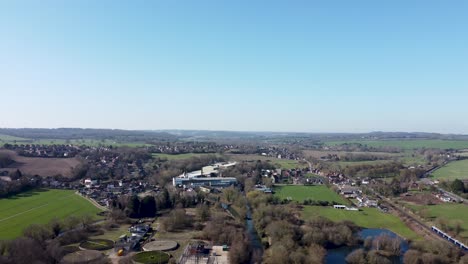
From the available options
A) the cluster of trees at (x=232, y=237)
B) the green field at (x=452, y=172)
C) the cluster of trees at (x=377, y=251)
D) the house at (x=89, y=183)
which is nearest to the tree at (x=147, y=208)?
the cluster of trees at (x=232, y=237)

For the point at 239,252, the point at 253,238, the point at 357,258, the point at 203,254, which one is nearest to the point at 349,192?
the point at 253,238

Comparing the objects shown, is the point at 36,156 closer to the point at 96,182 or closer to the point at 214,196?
the point at 96,182

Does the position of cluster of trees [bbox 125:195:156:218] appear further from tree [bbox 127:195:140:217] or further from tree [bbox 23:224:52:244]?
tree [bbox 23:224:52:244]

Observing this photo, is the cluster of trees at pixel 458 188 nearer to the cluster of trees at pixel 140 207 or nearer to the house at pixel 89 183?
the cluster of trees at pixel 140 207

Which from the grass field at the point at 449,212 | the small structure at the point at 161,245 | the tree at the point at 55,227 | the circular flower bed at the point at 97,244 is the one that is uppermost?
the tree at the point at 55,227

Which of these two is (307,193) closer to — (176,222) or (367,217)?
(367,217)

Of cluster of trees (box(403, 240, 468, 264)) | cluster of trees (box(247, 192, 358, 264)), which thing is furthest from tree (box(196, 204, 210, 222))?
cluster of trees (box(403, 240, 468, 264))

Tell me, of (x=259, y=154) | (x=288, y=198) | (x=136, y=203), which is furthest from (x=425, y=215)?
(x=259, y=154)
